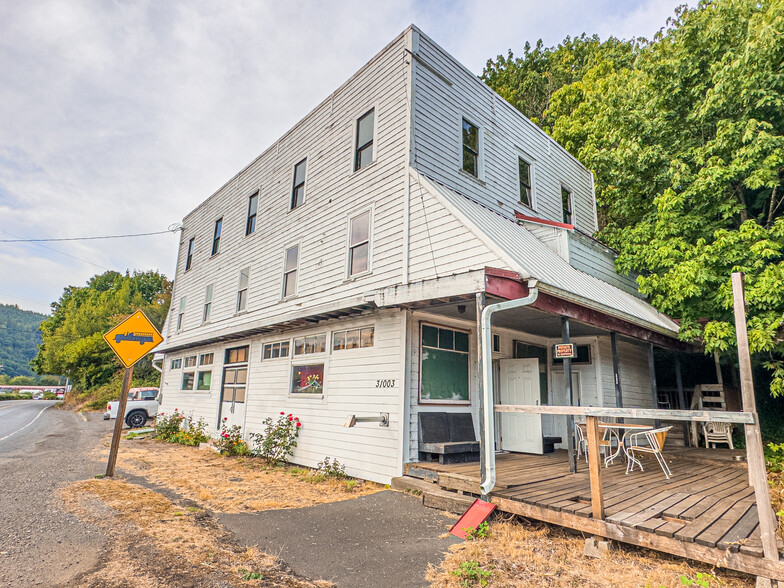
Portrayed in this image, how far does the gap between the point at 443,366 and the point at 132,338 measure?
5.91 metres

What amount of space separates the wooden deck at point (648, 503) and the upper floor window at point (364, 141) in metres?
6.63

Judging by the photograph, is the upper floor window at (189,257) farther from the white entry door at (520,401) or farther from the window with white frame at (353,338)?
the white entry door at (520,401)

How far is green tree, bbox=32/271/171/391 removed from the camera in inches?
1428

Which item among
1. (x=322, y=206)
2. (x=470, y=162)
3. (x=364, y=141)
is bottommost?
(x=322, y=206)

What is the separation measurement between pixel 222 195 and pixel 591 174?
13.6m

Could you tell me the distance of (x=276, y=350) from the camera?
11.0 metres

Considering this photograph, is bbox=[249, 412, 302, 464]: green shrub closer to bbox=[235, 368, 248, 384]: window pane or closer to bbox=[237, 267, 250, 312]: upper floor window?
bbox=[235, 368, 248, 384]: window pane

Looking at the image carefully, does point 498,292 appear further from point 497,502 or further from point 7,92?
point 7,92

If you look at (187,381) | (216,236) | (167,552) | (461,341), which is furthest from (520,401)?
(187,381)

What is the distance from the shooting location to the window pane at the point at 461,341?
8.37 metres

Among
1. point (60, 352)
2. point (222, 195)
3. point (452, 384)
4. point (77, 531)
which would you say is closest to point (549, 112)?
point (222, 195)

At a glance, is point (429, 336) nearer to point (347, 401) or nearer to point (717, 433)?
point (347, 401)

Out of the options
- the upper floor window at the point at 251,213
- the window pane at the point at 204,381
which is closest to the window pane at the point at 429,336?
the upper floor window at the point at 251,213

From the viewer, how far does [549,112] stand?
20.5 m
